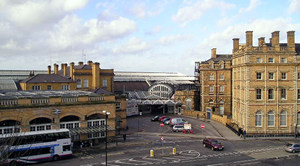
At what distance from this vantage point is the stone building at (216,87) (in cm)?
6241

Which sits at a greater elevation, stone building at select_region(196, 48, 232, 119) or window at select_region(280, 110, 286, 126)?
stone building at select_region(196, 48, 232, 119)

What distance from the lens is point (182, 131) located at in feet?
156

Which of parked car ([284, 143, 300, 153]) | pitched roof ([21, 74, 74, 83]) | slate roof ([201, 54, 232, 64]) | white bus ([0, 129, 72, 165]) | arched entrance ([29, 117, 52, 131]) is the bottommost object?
parked car ([284, 143, 300, 153])

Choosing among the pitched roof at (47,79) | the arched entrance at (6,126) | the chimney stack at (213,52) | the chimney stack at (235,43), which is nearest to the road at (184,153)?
the arched entrance at (6,126)

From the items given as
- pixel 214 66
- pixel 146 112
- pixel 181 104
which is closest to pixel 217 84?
pixel 214 66

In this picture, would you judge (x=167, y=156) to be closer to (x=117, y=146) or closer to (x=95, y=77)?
(x=117, y=146)

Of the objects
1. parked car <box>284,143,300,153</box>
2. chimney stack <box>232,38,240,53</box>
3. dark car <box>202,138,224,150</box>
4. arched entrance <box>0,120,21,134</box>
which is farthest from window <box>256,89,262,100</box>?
arched entrance <box>0,120,21,134</box>

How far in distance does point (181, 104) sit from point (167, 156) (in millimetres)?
33631

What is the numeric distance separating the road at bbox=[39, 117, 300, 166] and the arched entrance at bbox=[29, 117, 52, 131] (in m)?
5.54

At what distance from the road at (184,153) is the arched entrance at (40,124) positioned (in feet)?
18.2

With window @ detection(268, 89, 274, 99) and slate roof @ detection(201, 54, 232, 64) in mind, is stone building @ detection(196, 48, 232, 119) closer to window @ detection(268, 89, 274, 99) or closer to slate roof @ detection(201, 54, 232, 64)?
slate roof @ detection(201, 54, 232, 64)

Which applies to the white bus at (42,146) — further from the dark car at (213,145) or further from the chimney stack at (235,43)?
the chimney stack at (235,43)

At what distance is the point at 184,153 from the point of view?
110 ft

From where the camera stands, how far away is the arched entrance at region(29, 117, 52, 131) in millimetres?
33388
